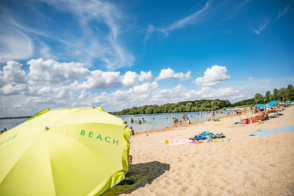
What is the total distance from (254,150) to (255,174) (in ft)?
8.39

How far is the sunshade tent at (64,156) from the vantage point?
2.79 meters

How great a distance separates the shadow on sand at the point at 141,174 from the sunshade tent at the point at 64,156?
3.44ft

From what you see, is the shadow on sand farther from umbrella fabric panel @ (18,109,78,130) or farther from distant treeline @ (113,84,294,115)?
distant treeline @ (113,84,294,115)

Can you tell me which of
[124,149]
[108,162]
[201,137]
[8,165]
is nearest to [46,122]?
[8,165]

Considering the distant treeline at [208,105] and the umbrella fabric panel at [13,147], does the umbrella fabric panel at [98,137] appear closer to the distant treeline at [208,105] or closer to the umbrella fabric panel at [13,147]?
the umbrella fabric panel at [13,147]

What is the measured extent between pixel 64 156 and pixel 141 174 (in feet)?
10.2

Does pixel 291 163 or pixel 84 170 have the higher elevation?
pixel 84 170

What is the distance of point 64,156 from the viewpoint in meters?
3.09

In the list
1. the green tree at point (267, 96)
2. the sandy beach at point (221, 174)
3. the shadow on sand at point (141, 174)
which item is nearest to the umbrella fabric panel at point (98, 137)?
the shadow on sand at point (141, 174)

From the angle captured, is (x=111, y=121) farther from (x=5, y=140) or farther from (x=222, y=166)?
(x=222, y=166)

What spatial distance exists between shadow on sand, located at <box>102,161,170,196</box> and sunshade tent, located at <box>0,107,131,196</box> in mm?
1048


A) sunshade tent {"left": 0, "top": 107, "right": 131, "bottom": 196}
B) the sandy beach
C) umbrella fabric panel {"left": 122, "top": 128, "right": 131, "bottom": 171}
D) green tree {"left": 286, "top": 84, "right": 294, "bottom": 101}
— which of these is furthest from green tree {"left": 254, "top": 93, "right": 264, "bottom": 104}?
sunshade tent {"left": 0, "top": 107, "right": 131, "bottom": 196}

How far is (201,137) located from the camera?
10.2 metres

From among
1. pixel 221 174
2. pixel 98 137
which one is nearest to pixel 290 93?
pixel 221 174
